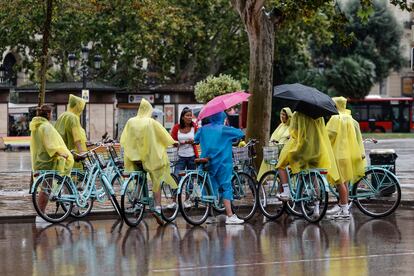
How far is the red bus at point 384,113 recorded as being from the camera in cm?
7294

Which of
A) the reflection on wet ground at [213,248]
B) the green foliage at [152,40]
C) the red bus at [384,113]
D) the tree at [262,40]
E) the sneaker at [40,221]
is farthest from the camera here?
the red bus at [384,113]

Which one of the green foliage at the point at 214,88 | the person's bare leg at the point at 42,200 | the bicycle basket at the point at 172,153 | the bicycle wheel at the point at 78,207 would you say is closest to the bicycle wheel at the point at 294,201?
the bicycle basket at the point at 172,153

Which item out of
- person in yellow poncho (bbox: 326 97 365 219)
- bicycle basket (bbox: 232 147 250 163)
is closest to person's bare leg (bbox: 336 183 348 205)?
person in yellow poncho (bbox: 326 97 365 219)

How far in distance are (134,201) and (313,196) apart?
251 centimetres

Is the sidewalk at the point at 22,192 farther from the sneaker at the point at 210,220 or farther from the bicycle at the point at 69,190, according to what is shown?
the sneaker at the point at 210,220

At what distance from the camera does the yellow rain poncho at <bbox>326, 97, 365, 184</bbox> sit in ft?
51.3

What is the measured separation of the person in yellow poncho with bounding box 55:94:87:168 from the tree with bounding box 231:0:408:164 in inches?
218

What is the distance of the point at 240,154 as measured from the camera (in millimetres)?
16125

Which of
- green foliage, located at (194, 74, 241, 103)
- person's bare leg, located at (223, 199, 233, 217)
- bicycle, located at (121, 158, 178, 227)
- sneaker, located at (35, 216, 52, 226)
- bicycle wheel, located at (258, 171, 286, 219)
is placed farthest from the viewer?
green foliage, located at (194, 74, 241, 103)

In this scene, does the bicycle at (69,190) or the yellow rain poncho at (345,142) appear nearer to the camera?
the bicycle at (69,190)

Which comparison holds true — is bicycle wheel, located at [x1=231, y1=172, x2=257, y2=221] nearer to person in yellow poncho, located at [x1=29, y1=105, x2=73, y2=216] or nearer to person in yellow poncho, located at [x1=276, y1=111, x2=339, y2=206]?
person in yellow poncho, located at [x1=276, y1=111, x2=339, y2=206]

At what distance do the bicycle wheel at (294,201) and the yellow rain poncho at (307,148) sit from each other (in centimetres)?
14

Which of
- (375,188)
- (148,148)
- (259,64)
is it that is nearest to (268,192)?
(375,188)

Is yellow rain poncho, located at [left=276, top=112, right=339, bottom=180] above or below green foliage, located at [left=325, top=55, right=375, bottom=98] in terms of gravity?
below
